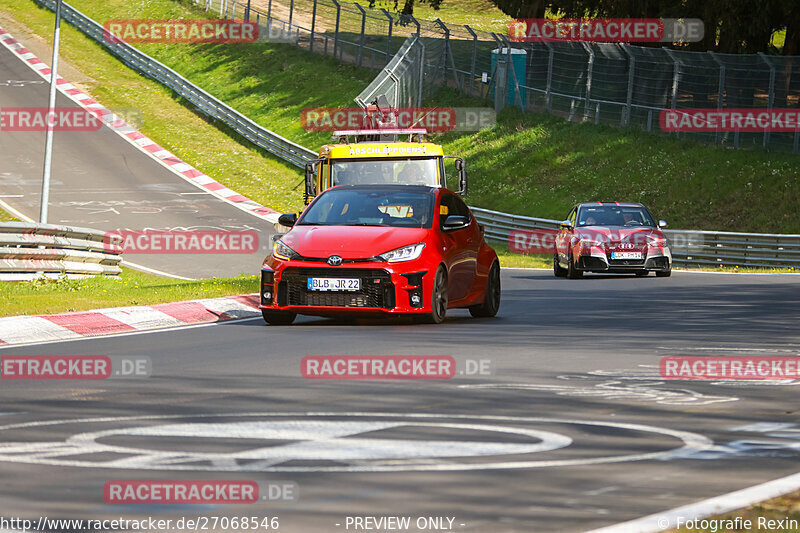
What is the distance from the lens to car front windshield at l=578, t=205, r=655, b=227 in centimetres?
2742

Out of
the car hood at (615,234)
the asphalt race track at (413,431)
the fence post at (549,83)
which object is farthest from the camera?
the fence post at (549,83)

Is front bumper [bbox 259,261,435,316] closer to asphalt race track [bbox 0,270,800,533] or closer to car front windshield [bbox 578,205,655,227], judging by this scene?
asphalt race track [bbox 0,270,800,533]

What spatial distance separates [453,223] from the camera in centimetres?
1571

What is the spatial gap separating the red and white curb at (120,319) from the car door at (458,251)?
2779 millimetres

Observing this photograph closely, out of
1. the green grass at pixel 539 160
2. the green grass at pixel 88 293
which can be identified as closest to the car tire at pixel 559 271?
the green grass at pixel 88 293

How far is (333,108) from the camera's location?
5522 centimetres

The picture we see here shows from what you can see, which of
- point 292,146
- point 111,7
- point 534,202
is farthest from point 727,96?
point 111,7

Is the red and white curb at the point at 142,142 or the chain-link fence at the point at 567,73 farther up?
the chain-link fence at the point at 567,73

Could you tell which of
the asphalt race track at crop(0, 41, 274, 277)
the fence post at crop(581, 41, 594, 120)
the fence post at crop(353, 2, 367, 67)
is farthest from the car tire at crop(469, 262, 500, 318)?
the fence post at crop(353, 2, 367, 67)

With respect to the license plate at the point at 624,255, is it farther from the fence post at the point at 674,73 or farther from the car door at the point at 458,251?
the fence post at the point at 674,73

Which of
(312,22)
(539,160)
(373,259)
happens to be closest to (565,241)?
(373,259)

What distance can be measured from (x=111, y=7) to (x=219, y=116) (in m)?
21.0

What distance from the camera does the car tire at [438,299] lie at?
1504cm

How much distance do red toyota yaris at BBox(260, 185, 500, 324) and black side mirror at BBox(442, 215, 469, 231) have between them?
14 millimetres
